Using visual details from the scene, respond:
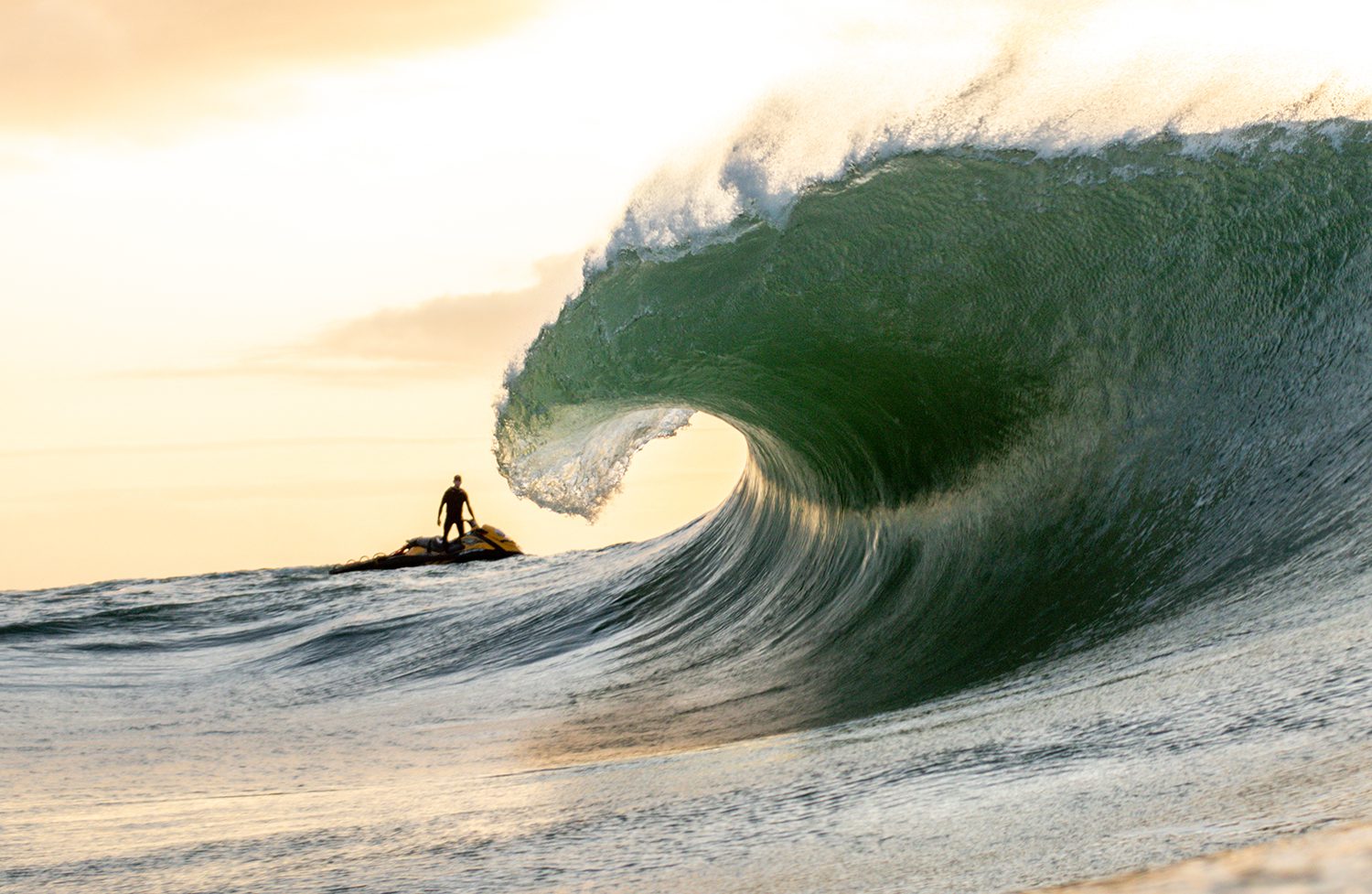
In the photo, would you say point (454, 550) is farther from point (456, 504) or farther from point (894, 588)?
point (894, 588)

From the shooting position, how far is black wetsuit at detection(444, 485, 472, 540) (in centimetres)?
1503

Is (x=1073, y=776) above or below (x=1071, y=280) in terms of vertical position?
below

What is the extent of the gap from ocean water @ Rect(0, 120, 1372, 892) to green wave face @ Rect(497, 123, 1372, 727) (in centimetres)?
2

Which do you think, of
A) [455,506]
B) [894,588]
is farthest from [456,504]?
[894,588]

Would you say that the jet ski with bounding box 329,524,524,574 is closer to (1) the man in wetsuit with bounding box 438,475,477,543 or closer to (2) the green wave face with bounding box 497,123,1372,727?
(1) the man in wetsuit with bounding box 438,475,477,543

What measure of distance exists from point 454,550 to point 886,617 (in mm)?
9120

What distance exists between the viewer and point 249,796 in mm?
3641

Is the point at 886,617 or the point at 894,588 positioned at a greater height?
the point at 894,588

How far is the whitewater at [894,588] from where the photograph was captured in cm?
209

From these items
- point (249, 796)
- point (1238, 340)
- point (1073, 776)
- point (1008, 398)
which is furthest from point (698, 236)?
point (1073, 776)

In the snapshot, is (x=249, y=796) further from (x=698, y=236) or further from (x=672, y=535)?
(x=672, y=535)

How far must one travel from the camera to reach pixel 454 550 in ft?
46.6

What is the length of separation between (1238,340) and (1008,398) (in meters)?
1.12

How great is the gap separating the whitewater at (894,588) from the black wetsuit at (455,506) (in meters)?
5.49
